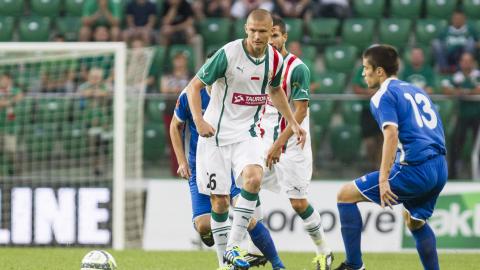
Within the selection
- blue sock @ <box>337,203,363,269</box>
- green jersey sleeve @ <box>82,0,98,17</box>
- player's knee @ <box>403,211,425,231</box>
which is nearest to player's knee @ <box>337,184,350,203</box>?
blue sock @ <box>337,203,363,269</box>

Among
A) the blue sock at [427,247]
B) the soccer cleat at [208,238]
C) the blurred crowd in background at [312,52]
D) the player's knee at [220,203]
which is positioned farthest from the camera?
A: the blurred crowd in background at [312,52]

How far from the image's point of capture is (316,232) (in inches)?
401

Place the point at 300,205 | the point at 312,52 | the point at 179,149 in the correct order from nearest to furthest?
the point at 179,149, the point at 300,205, the point at 312,52

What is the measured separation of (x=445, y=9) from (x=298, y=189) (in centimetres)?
892

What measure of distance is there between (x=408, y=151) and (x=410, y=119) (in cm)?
25

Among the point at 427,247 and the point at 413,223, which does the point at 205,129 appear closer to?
the point at 413,223

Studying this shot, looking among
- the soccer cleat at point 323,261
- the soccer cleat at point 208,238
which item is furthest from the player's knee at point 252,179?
the soccer cleat at point 323,261

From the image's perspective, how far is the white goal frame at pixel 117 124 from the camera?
13453mm

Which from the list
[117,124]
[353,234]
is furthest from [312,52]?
[353,234]

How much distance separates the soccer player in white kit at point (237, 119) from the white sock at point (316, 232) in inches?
54.2

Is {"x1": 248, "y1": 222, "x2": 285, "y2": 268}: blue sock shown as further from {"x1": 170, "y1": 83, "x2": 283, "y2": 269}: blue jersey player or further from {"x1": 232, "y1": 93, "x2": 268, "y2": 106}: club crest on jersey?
{"x1": 232, "y1": 93, "x2": 268, "y2": 106}: club crest on jersey

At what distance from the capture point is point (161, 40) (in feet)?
57.4

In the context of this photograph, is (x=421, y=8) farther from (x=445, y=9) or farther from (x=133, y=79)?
(x=133, y=79)

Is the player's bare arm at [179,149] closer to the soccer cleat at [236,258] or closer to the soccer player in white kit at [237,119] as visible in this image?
the soccer player in white kit at [237,119]
